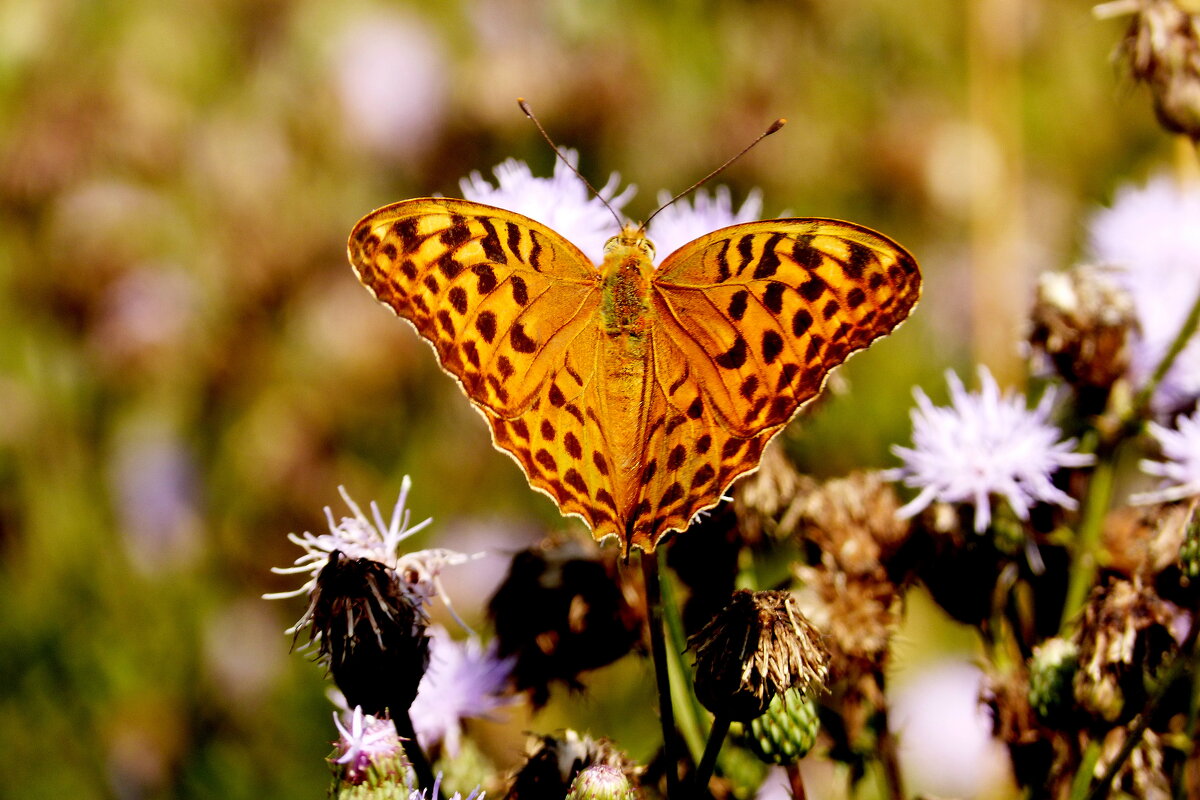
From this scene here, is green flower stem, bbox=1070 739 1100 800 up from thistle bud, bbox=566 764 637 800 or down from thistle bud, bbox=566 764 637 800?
up

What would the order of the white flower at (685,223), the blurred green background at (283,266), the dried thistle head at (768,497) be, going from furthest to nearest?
the blurred green background at (283,266)
the white flower at (685,223)
the dried thistle head at (768,497)

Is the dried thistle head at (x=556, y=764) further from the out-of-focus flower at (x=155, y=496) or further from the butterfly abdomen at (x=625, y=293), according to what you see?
the out-of-focus flower at (x=155, y=496)

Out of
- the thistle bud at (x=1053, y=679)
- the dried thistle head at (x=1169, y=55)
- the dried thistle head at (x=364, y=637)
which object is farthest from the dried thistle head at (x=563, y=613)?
the dried thistle head at (x=1169, y=55)

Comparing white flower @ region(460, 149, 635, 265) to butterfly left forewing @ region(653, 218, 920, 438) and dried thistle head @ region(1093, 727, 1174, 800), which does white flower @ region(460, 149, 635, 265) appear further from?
dried thistle head @ region(1093, 727, 1174, 800)

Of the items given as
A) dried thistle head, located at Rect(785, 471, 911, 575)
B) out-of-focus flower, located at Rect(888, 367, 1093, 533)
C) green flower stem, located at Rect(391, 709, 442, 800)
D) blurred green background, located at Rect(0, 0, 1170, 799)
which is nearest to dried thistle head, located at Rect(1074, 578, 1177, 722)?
out-of-focus flower, located at Rect(888, 367, 1093, 533)

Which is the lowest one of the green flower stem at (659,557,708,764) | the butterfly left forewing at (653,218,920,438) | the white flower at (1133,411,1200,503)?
the green flower stem at (659,557,708,764)

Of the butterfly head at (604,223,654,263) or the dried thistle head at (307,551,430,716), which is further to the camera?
the butterfly head at (604,223,654,263)

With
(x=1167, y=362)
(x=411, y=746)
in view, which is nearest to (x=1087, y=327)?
(x=1167, y=362)
